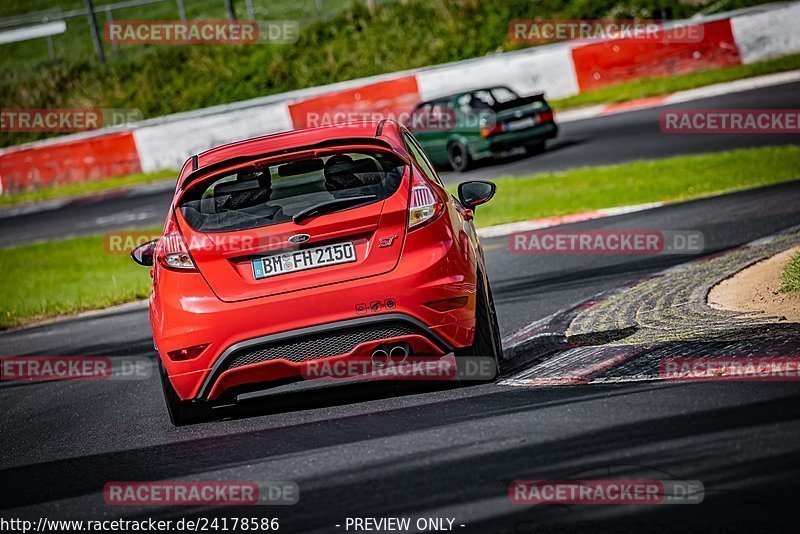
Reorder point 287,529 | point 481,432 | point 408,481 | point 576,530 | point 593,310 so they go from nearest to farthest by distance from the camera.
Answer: point 576,530 → point 287,529 → point 408,481 → point 481,432 → point 593,310

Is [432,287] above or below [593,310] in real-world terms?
above

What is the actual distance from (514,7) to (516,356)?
90.8 feet

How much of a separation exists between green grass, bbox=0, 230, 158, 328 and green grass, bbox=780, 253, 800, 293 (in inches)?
349

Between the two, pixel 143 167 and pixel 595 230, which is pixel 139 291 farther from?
pixel 143 167

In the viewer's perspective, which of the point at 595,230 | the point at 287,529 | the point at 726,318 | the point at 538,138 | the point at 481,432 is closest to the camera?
the point at 287,529

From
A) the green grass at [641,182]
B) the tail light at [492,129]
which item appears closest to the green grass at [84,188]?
the tail light at [492,129]

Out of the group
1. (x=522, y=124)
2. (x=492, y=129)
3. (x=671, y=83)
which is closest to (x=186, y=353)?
(x=492, y=129)

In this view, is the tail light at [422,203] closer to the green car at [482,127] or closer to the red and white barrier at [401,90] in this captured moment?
the green car at [482,127]

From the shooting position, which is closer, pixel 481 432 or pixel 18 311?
pixel 481 432

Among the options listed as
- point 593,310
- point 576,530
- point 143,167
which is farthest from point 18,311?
point 143,167

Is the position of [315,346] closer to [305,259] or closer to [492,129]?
[305,259]

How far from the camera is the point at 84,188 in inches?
1171

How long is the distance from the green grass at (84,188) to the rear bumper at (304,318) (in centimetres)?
2245

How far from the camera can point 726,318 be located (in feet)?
25.7
